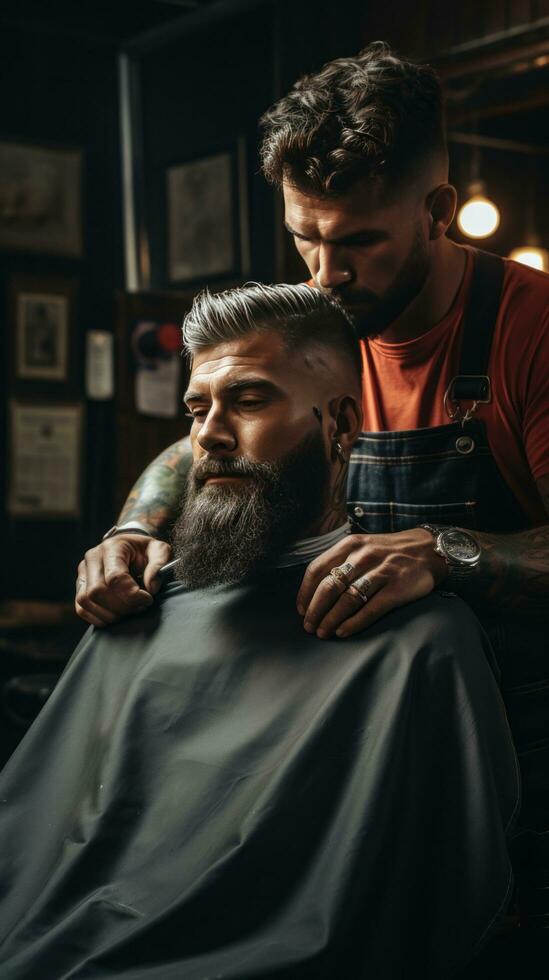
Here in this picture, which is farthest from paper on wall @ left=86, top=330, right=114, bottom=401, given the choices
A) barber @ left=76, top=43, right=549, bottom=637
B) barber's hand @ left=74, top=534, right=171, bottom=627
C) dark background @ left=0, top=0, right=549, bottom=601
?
barber's hand @ left=74, top=534, right=171, bottom=627

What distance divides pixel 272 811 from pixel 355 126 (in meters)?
1.15

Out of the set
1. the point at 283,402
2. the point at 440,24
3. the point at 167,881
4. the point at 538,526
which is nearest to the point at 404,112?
the point at 283,402

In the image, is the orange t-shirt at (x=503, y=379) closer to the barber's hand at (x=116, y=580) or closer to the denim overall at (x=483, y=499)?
the denim overall at (x=483, y=499)

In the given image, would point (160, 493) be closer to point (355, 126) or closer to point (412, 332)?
point (412, 332)

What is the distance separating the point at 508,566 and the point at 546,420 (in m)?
0.28

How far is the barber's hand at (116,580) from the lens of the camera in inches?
81.4

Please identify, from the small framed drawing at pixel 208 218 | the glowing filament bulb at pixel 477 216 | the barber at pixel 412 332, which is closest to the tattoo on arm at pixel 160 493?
the barber at pixel 412 332

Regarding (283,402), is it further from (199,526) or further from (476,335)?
(476,335)

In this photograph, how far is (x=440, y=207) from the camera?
2.16 metres

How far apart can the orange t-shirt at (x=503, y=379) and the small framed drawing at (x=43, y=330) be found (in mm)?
3042

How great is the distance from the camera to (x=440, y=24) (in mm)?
4277

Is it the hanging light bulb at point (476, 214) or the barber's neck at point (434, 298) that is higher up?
the hanging light bulb at point (476, 214)

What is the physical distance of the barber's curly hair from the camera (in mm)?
2029

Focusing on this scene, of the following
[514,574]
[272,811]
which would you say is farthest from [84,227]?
[272,811]
